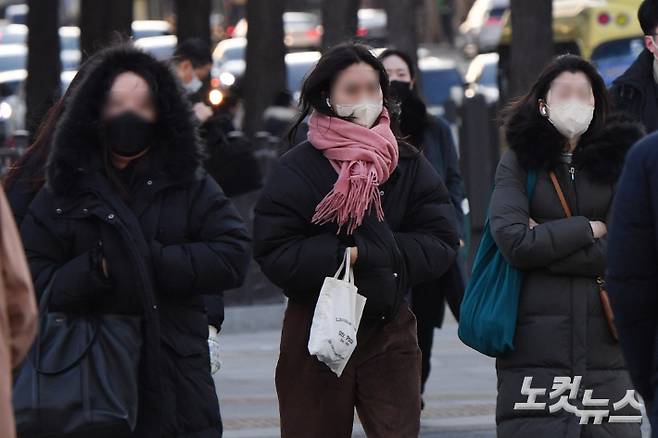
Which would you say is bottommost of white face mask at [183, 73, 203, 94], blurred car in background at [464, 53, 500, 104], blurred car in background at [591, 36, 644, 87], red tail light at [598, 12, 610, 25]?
blurred car in background at [464, 53, 500, 104]

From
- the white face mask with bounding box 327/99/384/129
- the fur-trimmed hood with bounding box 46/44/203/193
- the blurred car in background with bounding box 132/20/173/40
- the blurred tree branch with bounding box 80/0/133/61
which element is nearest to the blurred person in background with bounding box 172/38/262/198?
the white face mask with bounding box 327/99/384/129

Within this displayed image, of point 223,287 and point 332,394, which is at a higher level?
point 223,287

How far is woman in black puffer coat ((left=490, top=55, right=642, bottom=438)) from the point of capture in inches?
Answer: 246

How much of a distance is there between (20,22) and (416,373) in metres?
46.1

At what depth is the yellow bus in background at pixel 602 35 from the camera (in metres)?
22.4

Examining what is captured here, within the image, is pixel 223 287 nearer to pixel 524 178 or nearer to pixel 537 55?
pixel 524 178

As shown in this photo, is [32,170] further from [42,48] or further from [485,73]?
[485,73]

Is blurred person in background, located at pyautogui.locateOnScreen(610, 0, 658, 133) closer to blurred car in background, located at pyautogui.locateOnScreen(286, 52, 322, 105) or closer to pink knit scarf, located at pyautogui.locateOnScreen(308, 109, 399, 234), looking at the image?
pink knit scarf, located at pyautogui.locateOnScreen(308, 109, 399, 234)

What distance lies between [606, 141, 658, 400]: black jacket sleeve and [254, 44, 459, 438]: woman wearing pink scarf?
157cm

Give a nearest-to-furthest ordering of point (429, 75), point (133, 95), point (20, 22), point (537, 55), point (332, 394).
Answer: point (133, 95), point (332, 394), point (537, 55), point (429, 75), point (20, 22)

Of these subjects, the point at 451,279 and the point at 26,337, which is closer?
the point at 26,337

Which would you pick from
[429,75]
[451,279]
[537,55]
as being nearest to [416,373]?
[451,279]

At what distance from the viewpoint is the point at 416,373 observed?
607cm

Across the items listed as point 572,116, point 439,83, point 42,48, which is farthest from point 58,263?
point 439,83
